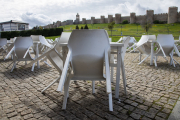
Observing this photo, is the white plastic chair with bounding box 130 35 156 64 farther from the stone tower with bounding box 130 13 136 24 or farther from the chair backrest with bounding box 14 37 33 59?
the stone tower with bounding box 130 13 136 24

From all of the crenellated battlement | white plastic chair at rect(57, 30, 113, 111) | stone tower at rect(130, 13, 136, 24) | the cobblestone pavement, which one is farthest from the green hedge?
the crenellated battlement

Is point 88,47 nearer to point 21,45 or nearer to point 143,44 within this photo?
point 21,45

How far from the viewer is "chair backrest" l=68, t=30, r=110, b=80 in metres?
2.11

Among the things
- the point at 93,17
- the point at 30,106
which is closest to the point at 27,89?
the point at 30,106

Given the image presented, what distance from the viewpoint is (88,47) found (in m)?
2.14

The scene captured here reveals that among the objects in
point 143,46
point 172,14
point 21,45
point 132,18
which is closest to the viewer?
point 21,45

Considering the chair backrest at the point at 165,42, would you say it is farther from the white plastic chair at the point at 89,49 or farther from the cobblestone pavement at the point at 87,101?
the white plastic chair at the point at 89,49

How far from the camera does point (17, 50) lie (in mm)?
4715

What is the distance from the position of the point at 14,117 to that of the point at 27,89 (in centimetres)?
113

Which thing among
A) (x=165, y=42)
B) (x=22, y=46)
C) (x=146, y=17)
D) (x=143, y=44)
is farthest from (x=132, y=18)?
(x=22, y=46)

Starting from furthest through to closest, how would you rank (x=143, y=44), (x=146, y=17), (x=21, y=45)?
(x=146, y=17) → (x=143, y=44) → (x=21, y=45)

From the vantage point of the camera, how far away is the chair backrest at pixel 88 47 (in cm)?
211

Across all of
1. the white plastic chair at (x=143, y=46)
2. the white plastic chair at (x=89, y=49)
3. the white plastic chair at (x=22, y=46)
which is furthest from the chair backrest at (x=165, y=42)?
the white plastic chair at (x=22, y=46)

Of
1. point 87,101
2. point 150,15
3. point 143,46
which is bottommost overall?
point 87,101
